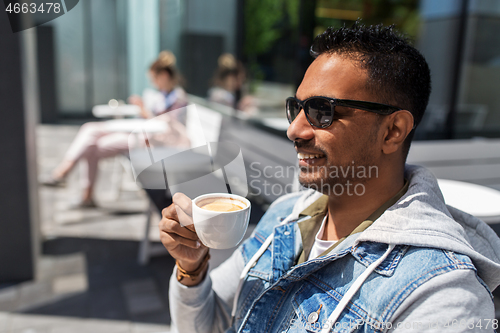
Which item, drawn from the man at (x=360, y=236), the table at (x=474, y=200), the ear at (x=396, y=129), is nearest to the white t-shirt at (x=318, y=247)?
the man at (x=360, y=236)

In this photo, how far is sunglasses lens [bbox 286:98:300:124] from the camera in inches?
43.5

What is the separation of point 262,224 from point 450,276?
646 millimetres

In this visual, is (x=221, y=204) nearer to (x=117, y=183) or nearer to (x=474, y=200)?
(x=474, y=200)

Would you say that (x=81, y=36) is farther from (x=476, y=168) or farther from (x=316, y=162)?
(x=316, y=162)

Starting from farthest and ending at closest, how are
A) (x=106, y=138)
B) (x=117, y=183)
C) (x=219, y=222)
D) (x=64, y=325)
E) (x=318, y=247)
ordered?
1. (x=117, y=183)
2. (x=106, y=138)
3. (x=64, y=325)
4. (x=318, y=247)
5. (x=219, y=222)

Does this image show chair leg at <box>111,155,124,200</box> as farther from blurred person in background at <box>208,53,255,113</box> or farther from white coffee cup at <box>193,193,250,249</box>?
white coffee cup at <box>193,193,250,249</box>

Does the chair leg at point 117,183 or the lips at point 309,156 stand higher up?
the lips at point 309,156

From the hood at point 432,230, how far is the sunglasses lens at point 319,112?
271 mm

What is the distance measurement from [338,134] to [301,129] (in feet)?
0.31

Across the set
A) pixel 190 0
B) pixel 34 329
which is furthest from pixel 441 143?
pixel 190 0

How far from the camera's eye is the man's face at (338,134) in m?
A: 0.99

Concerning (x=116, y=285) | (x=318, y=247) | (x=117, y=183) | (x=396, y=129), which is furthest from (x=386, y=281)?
(x=117, y=183)

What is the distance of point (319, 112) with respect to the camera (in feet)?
3.29

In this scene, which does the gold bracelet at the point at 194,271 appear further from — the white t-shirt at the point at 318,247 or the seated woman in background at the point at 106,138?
the seated woman in background at the point at 106,138
